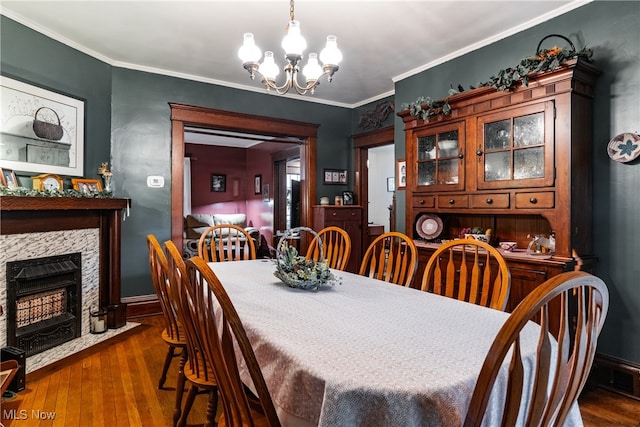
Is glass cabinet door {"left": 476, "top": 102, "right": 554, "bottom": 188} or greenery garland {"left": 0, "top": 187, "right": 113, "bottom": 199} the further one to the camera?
greenery garland {"left": 0, "top": 187, "right": 113, "bottom": 199}

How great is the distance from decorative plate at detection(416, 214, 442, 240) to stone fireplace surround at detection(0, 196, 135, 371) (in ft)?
9.14

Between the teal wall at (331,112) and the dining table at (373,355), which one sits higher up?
the teal wall at (331,112)

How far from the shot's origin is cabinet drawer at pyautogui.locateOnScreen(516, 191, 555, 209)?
245cm

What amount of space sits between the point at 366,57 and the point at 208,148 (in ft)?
19.0

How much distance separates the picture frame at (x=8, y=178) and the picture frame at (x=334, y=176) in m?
3.26

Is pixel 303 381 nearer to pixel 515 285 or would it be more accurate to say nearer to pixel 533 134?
pixel 515 285

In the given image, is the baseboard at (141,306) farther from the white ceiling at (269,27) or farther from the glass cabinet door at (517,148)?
the glass cabinet door at (517,148)

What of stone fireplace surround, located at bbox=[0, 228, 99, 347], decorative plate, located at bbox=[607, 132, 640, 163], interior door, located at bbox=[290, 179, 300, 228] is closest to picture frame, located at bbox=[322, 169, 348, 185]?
interior door, located at bbox=[290, 179, 300, 228]

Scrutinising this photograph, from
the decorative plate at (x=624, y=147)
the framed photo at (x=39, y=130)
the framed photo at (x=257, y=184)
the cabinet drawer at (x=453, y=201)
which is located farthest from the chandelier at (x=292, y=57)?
the framed photo at (x=257, y=184)

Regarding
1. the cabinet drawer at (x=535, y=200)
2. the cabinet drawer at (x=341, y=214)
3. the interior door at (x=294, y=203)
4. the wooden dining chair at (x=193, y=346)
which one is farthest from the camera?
the interior door at (x=294, y=203)

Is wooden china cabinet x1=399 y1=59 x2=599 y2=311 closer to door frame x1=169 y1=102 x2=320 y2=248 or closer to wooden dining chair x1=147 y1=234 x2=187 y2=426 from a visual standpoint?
door frame x1=169 y1=102 x2=320 y2=248

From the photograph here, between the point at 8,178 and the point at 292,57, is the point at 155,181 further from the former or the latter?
the point at 292,57

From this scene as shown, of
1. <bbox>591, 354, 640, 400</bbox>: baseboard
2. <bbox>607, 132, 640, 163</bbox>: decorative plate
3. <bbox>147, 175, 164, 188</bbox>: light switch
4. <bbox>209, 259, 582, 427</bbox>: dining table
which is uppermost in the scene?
<bbox>607, 132, 640, 163</bbox>: decorative plate

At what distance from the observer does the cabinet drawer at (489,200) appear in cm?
272
